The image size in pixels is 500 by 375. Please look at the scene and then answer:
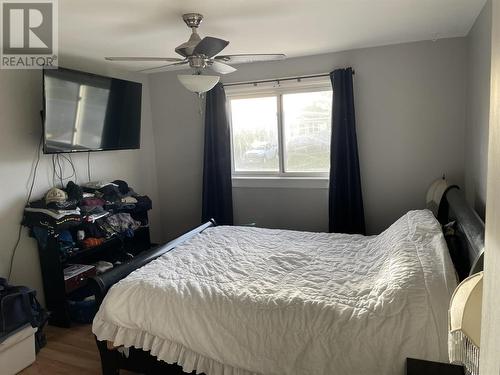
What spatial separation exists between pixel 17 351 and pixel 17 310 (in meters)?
0.29

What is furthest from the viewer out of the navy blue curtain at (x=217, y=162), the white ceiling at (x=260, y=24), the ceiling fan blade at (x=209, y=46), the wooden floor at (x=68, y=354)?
the navy blue curtain at (x=217, y=162)

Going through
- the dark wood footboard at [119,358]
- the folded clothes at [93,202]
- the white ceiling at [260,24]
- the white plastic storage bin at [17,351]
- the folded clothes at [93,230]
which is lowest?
the white plastic storage bin at [17,351]

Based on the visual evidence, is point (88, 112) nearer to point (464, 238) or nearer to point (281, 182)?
point (281, 182)

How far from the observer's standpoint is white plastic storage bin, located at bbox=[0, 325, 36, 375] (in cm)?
248

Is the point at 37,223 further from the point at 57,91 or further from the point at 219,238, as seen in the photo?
the point at 219,238

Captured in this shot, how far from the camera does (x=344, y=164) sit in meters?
3.73

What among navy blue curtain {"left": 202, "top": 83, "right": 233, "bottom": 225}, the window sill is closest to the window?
the window sill

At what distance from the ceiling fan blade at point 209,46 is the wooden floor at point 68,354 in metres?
2.18

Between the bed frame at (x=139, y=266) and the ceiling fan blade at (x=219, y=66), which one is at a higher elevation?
the ceiling fan blade at (x=219, y=66)

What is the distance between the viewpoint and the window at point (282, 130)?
398 cm

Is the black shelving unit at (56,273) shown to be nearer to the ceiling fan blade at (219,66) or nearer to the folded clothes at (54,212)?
the folded clothes at (54,212)

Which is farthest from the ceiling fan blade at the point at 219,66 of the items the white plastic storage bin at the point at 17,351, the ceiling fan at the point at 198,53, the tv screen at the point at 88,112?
the white plastic storage bin at the point at 17,351

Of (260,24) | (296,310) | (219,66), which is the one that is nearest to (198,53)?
(219,66)

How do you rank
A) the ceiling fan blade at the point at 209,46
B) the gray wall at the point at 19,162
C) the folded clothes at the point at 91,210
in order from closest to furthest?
the ceiling fan blade at the point at 209,46, the gray wall at the point at 19,162, the folded clothes at the point at 91,210
